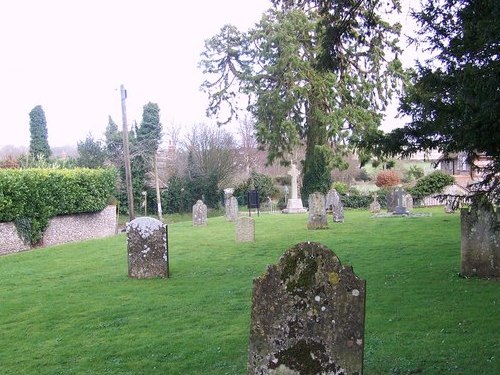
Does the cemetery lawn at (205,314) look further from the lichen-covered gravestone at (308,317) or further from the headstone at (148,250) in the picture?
the lichen-covered gravestone at (308,317)

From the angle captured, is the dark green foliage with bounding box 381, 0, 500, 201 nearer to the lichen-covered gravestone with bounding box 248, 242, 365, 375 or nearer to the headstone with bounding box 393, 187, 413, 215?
the lichen-covered gravestone with bounding box 248, 242, 365, 375

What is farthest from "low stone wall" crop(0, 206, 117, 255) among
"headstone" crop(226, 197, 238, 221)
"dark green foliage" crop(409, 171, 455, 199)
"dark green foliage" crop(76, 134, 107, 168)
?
"dark green foliage" crop(409, 171, 455, 199)

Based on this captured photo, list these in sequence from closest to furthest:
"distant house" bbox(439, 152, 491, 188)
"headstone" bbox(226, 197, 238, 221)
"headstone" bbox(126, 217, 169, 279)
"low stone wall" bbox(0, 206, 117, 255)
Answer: "distant house" bbox(439, 152, 491, 188) < "headstone" bbox(126, 217, 169, 279) < "low stone wall" bbox(0, 206, 117, 255) < "headstone" bbox(226, 197, 238, 221)

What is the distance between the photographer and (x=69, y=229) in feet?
86.2

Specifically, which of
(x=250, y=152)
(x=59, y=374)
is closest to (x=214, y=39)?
(x=250, y=152)

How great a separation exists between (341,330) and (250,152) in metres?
57.0

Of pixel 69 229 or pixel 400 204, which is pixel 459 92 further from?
pixel 69 229

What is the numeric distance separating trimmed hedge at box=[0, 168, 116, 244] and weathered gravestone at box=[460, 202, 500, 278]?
16892 millimetres

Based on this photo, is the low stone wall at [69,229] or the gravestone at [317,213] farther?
the low stone wall at [69,229]

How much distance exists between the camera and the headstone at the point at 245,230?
17.2m

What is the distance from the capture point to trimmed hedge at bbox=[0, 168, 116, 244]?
20989mm

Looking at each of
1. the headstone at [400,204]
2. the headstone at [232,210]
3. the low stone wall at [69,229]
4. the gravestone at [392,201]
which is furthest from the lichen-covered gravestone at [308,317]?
the headstone at [232,210]

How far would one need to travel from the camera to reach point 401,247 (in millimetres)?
14211

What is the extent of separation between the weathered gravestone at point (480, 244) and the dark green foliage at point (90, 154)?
36066 millimetres
